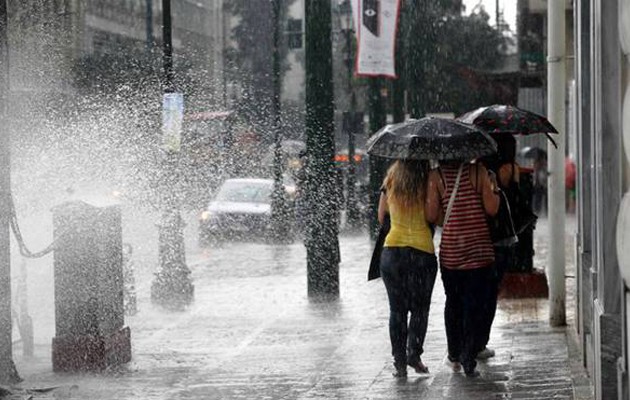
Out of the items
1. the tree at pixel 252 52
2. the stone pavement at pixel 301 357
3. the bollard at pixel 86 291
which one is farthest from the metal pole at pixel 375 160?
the tree at pixel 252 52

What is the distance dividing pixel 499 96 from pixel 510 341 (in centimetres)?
3357

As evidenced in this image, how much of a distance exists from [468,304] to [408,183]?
993 mm

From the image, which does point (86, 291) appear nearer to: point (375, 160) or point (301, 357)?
point (301, 357)

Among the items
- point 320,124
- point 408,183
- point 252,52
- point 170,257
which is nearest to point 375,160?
point 170,257

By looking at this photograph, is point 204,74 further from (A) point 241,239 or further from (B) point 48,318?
(B) point 48,318

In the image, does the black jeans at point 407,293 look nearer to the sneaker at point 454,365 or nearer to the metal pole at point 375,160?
the sneaker at point 454,365

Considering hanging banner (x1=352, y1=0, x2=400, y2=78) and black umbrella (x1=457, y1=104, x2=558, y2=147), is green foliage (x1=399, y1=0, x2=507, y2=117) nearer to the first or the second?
hanging banner (x1=352, y1=0, x2=400, y2=78)

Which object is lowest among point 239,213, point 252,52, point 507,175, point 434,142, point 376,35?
point 239,213

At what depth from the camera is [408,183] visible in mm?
10555

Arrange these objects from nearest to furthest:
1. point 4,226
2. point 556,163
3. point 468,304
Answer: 1. point 468,304
2. point 4,226
3. point 556,163

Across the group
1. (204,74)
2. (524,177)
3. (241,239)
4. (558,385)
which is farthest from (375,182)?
(204,74)

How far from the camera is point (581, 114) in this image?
11156 millimetres

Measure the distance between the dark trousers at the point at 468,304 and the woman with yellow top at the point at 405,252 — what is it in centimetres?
20

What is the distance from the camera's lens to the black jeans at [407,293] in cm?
1054
